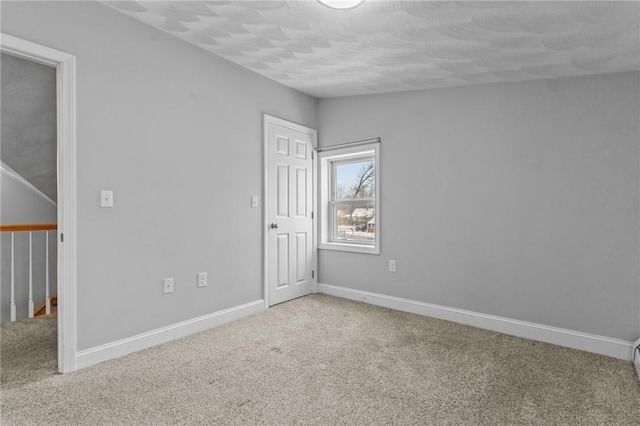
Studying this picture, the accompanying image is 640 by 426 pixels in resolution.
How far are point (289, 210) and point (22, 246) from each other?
325 cm

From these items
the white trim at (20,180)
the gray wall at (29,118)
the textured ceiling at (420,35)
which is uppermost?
the textured ceiling at (420,35)

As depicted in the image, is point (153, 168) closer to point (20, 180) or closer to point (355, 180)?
point (355, 180)

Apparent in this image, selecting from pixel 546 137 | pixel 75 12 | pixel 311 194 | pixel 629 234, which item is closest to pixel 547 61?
pixel 546 137

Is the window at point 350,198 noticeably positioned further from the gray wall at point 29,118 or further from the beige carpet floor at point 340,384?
the gray wall at point 29,118

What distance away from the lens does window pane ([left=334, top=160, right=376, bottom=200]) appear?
414cm

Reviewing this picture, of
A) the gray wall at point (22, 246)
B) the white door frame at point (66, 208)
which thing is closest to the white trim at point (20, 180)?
the gray wall at point (22, 246)

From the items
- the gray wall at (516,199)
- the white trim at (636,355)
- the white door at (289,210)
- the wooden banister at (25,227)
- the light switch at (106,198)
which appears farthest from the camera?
the white door at (289,210)

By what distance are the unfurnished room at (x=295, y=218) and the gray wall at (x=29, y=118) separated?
0.08 feet

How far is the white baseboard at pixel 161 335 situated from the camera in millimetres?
2363

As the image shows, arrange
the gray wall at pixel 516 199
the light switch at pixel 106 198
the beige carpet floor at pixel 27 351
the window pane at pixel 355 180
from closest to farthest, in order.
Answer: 1. the beige carpet floor at pixel 27 351
2. the light switch at pixel 106 198
3. the gray wall at pixel 516 199
4. the window pane at pixel 355 180

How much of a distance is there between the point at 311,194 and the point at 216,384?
264 cm

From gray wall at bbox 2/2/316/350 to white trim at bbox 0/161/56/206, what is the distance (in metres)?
2.51

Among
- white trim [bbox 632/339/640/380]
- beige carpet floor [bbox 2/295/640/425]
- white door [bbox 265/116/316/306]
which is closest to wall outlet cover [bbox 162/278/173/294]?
beige carpet floor [bbox 2/295/640/425]

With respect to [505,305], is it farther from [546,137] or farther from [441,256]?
[546,137]
